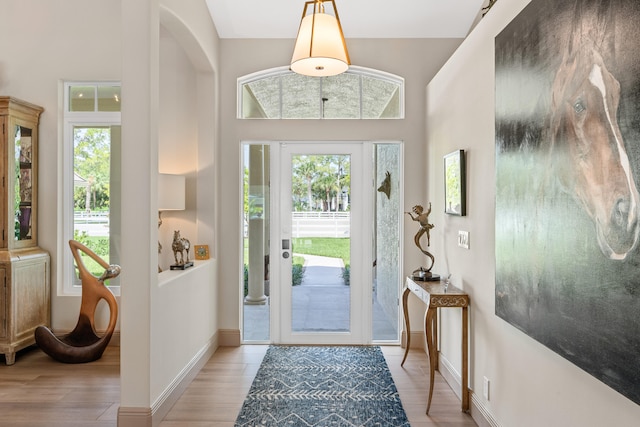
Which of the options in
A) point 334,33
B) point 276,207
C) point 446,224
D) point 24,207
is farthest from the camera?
point 276,207

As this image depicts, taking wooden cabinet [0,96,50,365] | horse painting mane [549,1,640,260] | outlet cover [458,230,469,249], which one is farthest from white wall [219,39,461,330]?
horse painting mane [549,1,640,260]

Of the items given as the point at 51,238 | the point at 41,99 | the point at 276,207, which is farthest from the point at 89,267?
the point at 276,207

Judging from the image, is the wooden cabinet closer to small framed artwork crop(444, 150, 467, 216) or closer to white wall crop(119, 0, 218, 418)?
white wall crop(119, 0, 218, 418)

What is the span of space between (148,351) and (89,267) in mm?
2429

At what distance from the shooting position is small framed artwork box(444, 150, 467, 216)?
3.25m

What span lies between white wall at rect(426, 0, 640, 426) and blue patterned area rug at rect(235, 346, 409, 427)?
2.01ft

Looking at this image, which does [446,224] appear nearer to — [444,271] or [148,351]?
[444,271]

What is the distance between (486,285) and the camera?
2.84 meters

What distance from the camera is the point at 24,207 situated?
4449 mm

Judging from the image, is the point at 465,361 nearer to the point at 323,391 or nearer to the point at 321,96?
the point at 323,391

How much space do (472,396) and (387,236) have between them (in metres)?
1.99

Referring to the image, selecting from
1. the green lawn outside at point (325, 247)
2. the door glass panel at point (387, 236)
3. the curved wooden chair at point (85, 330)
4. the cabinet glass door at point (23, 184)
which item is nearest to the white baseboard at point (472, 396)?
the door glass panel at point (387, 236)

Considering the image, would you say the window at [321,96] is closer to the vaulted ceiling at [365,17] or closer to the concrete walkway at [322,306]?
the vaulted ceiling at [365,17]

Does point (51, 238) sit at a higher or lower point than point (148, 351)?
higher
